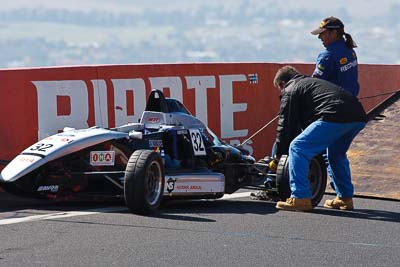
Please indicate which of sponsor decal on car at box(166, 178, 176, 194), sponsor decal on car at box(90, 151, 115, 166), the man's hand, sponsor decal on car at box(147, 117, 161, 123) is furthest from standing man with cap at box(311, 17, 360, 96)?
sponsor decal on car at box(90, 151, 115, 166)

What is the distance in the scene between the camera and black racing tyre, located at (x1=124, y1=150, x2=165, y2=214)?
934cm

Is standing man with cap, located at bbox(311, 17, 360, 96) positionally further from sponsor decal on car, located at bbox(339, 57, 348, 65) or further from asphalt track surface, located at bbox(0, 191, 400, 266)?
asphalt track surface, located at bbox(0, 191, 400, 266)

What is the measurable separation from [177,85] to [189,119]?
8.65 ft

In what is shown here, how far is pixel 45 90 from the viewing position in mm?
12023

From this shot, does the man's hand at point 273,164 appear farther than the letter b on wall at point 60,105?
No

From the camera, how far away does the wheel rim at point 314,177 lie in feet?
35.1

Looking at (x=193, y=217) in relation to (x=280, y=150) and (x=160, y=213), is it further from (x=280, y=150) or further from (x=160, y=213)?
(x=280, y=150)

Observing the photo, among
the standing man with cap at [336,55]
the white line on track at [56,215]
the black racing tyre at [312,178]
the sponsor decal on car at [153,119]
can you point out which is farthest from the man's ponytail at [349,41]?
the white line on track at [56,215]

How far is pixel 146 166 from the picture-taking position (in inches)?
371

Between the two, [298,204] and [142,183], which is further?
[298,204]

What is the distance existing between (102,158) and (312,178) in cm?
234

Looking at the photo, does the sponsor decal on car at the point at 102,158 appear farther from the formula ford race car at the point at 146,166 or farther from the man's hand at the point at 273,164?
the man's hand at the point at 273,164

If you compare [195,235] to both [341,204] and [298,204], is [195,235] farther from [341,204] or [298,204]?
[341,204]

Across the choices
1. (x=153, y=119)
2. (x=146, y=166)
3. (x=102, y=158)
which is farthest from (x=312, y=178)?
(x=102, y=158)
